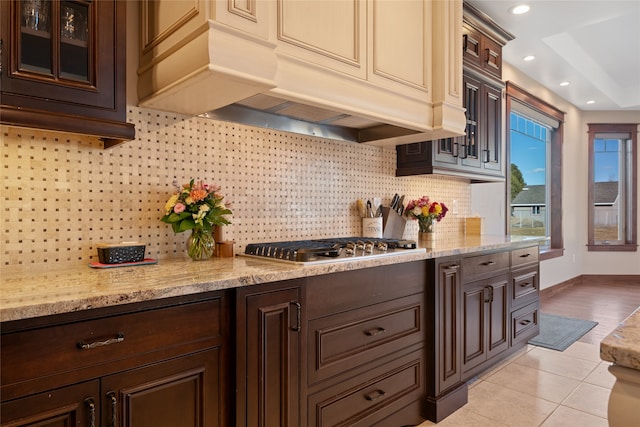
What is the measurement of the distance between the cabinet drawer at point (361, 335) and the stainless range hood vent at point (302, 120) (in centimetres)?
103

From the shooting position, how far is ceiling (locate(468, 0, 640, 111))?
123 inches

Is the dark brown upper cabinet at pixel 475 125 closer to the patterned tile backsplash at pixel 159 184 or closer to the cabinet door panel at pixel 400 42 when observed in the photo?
the patterned tile backsplash at pixel 159 184

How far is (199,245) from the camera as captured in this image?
5.62 feet

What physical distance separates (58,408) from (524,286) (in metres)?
3.07

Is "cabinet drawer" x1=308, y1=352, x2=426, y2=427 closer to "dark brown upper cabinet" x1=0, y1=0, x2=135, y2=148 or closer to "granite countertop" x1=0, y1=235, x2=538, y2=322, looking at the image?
"granite countertop" x1=0, y1=235, x2=538, y2=322

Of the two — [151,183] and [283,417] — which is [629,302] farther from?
[151,183]

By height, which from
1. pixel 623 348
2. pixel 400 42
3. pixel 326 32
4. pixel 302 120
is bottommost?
pixel 623 348

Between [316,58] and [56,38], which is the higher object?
[316,58]

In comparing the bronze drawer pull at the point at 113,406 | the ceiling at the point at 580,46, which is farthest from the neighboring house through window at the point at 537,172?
the bronze drawer pull at the point at 113,406

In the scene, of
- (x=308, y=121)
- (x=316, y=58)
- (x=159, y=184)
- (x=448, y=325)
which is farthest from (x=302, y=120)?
(x=448, y=325)

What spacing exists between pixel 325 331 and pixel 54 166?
1237 mm

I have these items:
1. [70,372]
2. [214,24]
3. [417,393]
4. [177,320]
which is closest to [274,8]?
[214,24]

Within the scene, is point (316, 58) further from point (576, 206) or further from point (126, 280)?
point (576, 206)

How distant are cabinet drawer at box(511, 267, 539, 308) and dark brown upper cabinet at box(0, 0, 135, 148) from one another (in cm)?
273
